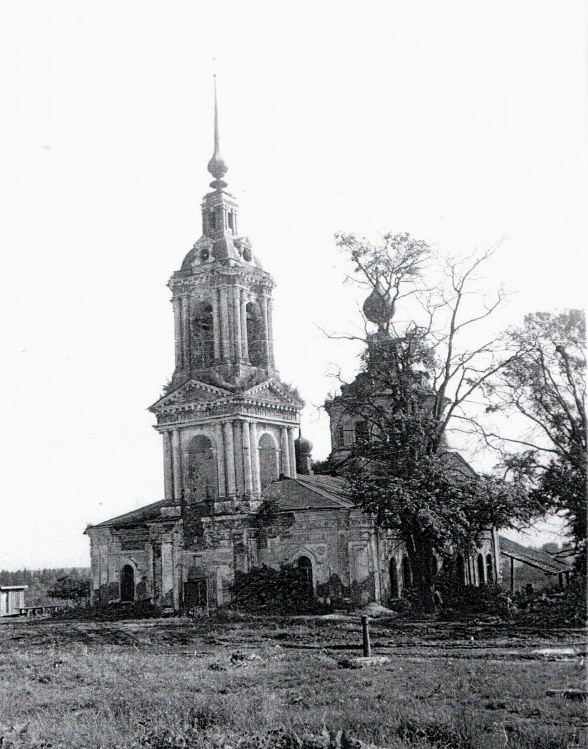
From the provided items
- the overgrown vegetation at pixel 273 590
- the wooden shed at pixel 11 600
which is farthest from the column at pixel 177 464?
the wooden shed at pixel 11 600

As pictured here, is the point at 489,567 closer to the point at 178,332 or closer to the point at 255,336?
the point at 255,336

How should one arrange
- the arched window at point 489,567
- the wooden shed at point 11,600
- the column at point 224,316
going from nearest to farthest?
the column at point 224,316
the wooden shed at point 11,600
the arched window at point 489,567

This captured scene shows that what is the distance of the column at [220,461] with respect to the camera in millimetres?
30344

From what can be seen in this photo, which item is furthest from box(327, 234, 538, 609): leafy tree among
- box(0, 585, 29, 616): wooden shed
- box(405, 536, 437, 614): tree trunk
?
box(0, 585, 29, 616): wooden shed

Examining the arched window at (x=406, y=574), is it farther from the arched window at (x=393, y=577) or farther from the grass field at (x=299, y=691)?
the grass field at (x=299, y=691)

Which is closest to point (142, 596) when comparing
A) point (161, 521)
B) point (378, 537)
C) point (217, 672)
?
point (161, 521)

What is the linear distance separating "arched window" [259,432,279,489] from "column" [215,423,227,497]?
2.24 m

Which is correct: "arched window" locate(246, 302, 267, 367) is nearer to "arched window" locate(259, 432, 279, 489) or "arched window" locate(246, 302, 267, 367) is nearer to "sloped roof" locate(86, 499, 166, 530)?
"arched window" locate(259, 432, 279, 489)

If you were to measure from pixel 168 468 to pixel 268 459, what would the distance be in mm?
3946

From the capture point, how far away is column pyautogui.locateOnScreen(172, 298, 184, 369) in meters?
32.9

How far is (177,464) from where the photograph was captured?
31641 mm

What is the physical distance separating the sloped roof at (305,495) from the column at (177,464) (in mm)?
3415

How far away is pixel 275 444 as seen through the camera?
32625mm

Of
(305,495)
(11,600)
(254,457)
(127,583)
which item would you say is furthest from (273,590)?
(11,600)
